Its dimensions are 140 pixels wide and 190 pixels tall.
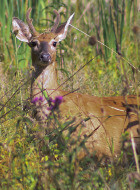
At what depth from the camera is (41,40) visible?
12.9ft

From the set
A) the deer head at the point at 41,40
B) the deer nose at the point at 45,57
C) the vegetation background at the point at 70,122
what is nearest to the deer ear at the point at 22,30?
the deer head at the point at 41,40

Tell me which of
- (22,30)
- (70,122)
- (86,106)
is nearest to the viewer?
(70,122)

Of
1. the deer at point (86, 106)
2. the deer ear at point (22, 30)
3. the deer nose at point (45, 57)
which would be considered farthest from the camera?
the deer ear at point (22, 30)

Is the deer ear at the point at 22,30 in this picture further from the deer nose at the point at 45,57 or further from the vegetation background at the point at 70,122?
the deer nose at the point at 45,57

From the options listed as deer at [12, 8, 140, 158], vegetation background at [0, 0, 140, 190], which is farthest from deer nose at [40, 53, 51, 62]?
vegetation background at [0, 0, 140, 190]

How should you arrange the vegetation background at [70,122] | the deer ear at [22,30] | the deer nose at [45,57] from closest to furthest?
the vegetation background at [70,122], the deer nose at [45,57], the deer ear at [22,30]

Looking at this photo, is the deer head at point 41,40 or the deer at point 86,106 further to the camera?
the deer head at point 41,40

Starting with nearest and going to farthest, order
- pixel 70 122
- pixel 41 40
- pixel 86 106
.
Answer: pixel 70 122 → pixel 86 106 → pixel 41 40

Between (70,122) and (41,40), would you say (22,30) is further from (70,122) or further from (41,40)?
(70,122)

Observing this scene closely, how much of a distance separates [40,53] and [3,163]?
1487 millimetres

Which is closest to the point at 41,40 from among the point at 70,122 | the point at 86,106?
the point at 86,106

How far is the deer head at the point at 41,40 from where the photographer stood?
365cm

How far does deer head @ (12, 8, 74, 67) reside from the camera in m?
3.65

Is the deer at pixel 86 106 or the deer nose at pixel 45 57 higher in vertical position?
the deer nose at pixel 45 57
